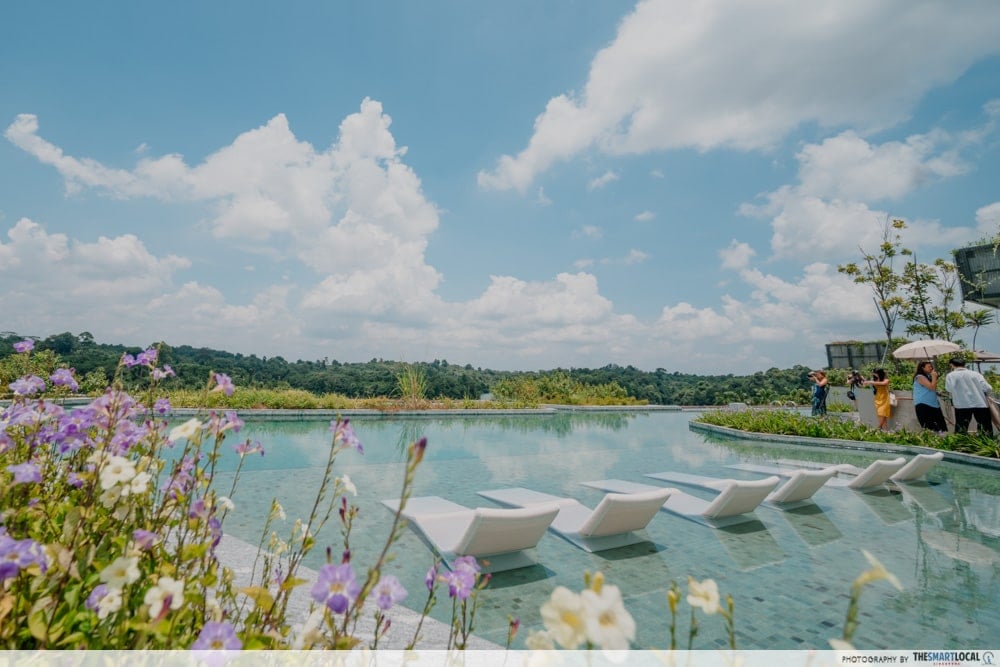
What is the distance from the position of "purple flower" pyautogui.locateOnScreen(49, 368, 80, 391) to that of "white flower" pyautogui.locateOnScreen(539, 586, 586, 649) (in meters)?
2.49

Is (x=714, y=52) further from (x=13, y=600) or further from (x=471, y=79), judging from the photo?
(x=13, y=600)

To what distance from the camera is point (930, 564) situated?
4.21 m

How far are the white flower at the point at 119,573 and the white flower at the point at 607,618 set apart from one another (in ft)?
3.38

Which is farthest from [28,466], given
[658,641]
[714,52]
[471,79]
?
[471,79]

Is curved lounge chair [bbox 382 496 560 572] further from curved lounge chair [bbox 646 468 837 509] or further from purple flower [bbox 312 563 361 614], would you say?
curved lounge chair [bbox 646 468 837 509]

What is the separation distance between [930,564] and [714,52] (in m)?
7.50

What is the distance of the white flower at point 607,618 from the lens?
2.33ft

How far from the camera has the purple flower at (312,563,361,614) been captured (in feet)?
3.15

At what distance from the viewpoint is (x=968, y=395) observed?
922cm

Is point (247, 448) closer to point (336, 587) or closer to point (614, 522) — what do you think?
point (336, 587)

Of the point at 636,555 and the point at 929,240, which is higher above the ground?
the point at 929,240

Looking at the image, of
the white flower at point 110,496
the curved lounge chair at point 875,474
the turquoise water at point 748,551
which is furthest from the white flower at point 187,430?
the curved lounge chair at point 875,474

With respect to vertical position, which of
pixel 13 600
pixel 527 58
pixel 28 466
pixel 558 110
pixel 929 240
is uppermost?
pixel 527 58

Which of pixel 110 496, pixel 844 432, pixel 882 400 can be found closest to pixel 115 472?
pixel 110 496
